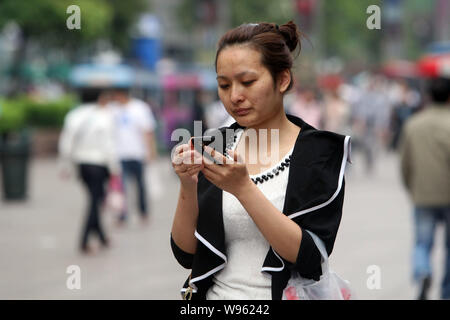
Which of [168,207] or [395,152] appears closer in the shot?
[168,207]

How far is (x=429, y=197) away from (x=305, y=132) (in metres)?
4.13

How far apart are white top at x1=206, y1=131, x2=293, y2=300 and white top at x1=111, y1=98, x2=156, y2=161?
873 cm

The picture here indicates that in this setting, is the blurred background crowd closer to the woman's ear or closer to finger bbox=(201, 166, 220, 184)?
the woman's ear

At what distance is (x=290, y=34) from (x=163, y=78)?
91.2ft

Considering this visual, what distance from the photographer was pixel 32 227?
11.6 metres

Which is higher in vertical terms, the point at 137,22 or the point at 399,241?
the point at 137,22

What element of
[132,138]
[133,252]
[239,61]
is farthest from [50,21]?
[239,61]

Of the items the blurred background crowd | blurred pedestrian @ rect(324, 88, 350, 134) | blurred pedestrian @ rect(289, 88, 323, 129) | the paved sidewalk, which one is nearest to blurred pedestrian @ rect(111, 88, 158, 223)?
the blurred background crowd

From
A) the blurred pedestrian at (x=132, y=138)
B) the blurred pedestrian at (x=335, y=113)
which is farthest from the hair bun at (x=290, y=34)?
the blurred pedestrian at (x=335, y=113)

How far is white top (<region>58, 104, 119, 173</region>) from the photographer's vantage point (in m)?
9.65

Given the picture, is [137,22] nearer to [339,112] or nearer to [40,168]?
[40,168]

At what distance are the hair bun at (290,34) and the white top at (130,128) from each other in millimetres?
8634

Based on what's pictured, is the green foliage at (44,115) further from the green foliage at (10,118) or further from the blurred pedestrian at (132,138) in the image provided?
the blurred pedestrian at (132,138)

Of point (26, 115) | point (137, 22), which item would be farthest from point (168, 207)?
point (137, 22)
